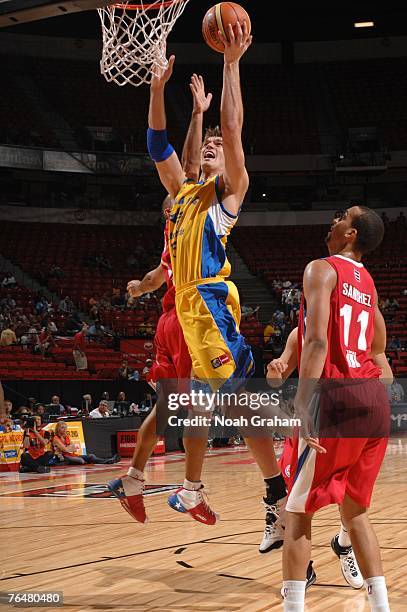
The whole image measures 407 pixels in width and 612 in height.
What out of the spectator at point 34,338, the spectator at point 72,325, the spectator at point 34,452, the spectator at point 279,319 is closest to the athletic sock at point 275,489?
the spectator at point 34,452

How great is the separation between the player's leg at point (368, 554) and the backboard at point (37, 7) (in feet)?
8.71

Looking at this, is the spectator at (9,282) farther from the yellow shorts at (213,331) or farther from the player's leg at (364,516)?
the player's leg at (364,516)

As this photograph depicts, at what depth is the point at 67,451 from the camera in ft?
44.7

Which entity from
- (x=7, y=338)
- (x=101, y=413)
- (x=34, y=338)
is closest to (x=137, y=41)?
(x=101, y=413)

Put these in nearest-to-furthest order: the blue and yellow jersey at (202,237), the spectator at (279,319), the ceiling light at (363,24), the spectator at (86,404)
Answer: the blue and yellow jersey at (202,237) < the spectator at (86,404) < the spectator at (279,319) < the ceiling light at (363,24)

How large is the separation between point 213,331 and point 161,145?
1.18m

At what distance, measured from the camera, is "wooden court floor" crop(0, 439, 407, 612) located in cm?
491

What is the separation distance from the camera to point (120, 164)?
27859 mm

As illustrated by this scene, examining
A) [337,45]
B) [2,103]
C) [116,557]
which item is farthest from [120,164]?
[116,557]

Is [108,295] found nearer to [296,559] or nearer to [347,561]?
[347,561]

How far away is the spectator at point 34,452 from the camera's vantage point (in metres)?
12.8

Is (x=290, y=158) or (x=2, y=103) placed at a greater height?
(x=2, y=103)

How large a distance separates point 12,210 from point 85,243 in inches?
109

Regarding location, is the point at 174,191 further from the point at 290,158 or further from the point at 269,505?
the point at 290,158
